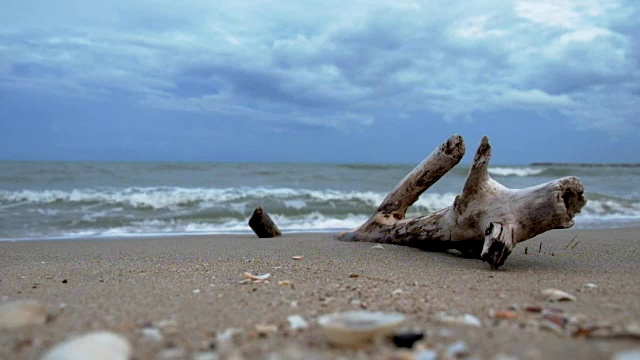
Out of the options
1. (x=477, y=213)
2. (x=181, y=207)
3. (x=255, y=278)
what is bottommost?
(x=181, y=207)

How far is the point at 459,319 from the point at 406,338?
0.46 meters

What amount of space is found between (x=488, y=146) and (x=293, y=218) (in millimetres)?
7072

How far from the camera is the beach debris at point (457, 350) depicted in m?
1.68

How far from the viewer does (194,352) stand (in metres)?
1.80

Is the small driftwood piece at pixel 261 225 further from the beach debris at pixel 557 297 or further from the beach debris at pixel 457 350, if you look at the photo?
the beach debris at pixel 457 350

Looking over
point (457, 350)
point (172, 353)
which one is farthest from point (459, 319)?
point (172, 353)

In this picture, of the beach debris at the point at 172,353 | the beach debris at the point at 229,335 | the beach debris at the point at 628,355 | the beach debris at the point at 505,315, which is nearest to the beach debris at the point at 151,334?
the beach debris at the point at 172,353

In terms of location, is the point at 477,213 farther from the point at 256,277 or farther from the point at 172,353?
the point at 172,353

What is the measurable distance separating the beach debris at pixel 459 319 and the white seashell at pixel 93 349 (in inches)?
49.2

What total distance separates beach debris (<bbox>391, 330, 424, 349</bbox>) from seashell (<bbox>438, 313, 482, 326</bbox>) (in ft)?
1.11

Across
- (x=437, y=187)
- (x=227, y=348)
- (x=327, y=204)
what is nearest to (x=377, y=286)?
(x=227, y=348)

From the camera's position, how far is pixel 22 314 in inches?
81.0

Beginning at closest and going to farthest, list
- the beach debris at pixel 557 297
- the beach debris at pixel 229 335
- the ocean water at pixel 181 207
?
Answer: 1. the beach debris at pixel 229 335
2. the beach debris at pixel 557 297
3. the ocean water at pixel 181 207

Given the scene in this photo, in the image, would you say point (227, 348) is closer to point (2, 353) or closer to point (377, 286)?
point (2, 353)
